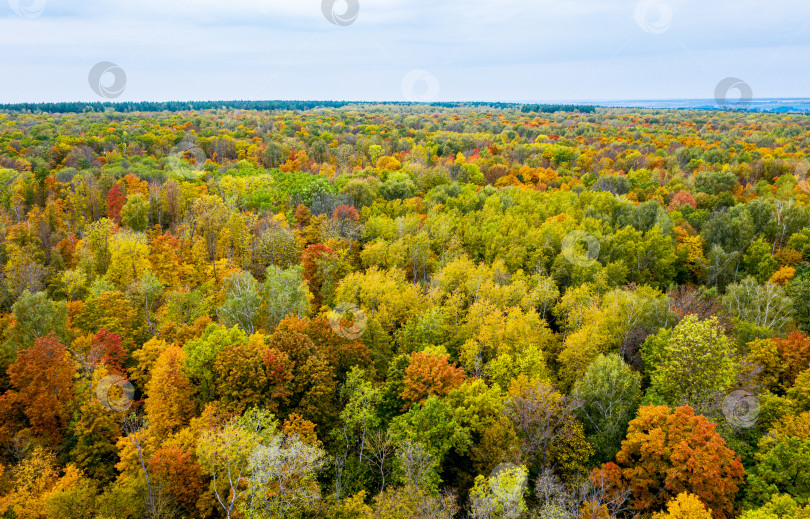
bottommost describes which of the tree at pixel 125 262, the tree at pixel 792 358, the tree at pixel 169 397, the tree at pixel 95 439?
the tree at pixel 95 439

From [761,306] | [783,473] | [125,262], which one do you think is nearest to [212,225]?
[125,262]

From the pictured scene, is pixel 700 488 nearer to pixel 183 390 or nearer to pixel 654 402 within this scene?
pixel 654 402

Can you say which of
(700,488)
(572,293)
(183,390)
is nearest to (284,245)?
(183,390)

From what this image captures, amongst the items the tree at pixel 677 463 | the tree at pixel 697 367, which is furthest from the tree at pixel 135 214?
the tree at pixel 697 367

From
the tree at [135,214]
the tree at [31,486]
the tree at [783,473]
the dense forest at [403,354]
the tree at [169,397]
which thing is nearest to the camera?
the tree at [783,473]

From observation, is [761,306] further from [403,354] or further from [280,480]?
[280,480]

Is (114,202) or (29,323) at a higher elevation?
(114,202)

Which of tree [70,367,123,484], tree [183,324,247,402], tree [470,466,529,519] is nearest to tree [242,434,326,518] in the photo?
tree [470,466,529,519]

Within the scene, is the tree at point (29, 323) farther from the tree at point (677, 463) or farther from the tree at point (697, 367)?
the tree at point (697, 367)
